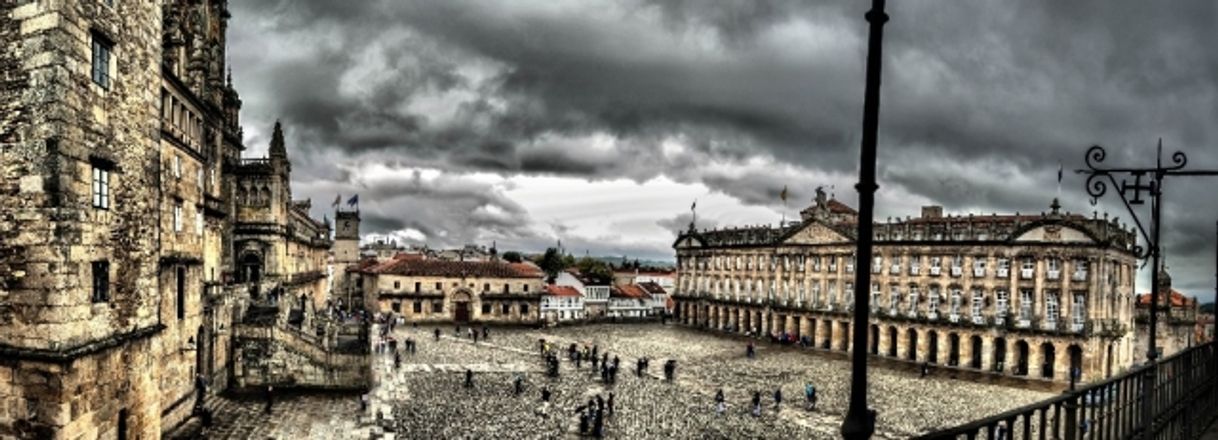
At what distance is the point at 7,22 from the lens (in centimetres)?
1159

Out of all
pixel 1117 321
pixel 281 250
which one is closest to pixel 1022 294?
pixel 1117 321

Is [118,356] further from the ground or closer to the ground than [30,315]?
closer to the ground

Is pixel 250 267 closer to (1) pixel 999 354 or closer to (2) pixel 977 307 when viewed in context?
(2) pixel 977 307

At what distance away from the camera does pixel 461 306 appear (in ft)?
224

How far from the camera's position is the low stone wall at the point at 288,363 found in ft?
103

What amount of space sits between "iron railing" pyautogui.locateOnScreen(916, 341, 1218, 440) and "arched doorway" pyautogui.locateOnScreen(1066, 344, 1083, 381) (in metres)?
33.7

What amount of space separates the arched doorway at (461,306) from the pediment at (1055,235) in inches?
1830

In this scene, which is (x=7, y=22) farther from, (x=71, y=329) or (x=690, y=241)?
(x=690, y=241)

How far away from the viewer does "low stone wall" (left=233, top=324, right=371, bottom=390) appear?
1235 inches

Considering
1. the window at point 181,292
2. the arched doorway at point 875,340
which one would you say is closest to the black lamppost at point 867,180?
the window at point 181,292

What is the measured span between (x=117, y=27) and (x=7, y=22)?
183 centimetres

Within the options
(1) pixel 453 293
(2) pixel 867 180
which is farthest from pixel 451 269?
(2) pixel 867 180

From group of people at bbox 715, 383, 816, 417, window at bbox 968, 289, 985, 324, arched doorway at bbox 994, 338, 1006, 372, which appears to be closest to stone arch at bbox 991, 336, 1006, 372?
arched doorway at bbox 994, 338, 1006, 372

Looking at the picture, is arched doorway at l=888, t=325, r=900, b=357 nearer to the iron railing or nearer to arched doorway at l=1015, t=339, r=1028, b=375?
arched doorway at l=1015, t=339, r=1028, b=375
